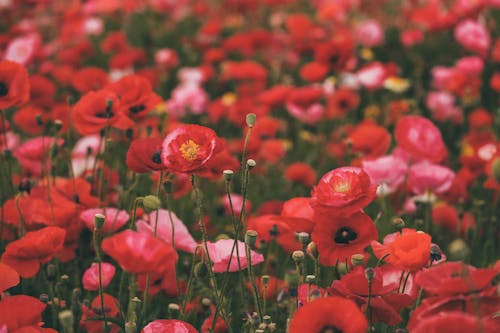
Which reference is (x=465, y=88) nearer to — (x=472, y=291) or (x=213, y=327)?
(x=213, y=327)

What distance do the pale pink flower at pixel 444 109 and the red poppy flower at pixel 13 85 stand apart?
1724 millimetres

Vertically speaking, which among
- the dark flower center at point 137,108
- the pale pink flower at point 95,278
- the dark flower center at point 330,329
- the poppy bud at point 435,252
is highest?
the dark flower center at point 137,108

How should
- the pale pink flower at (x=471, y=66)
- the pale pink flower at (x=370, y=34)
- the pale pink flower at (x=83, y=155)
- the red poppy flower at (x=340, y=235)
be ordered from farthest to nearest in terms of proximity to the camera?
the pale pink flower at (x=370, y=34) → the pale pink flower at (x=471, y=66) → the pale pink flower at (x=83, y=155) → the red poppy flower at (x=340, y=235)

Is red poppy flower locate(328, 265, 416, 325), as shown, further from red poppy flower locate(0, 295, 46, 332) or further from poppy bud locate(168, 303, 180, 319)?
red poppy flower locate(0, 295, 46, 332)

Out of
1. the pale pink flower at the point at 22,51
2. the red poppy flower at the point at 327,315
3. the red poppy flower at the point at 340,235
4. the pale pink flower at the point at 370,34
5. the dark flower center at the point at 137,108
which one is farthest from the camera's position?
the pale pink flower at the point at 370,34

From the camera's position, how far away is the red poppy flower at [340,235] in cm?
115

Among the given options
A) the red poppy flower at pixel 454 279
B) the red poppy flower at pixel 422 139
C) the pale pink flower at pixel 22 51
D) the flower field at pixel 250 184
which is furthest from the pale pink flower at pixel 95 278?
the pale pink flower at pixel 22 51

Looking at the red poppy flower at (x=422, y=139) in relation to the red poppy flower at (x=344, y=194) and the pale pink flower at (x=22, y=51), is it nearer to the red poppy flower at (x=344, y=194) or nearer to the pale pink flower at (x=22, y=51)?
the red poppy flower at (x=344, y=194)

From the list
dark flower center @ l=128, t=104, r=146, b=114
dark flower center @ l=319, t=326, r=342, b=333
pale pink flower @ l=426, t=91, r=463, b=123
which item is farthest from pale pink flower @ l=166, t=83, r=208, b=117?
dark flower center @ l=319, t=326, r=342, b=333

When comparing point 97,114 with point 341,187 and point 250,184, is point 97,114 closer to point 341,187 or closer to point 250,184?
point 341,187

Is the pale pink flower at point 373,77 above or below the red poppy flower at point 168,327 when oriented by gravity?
below

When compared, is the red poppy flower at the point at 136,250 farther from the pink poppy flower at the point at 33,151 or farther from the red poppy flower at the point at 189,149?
the pink poppy flower at the point at 33,151

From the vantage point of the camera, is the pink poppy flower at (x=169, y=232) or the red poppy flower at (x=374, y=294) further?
the pink poppy flower at (x=169, y=232)

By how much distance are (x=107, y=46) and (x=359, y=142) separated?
168 centimetres
